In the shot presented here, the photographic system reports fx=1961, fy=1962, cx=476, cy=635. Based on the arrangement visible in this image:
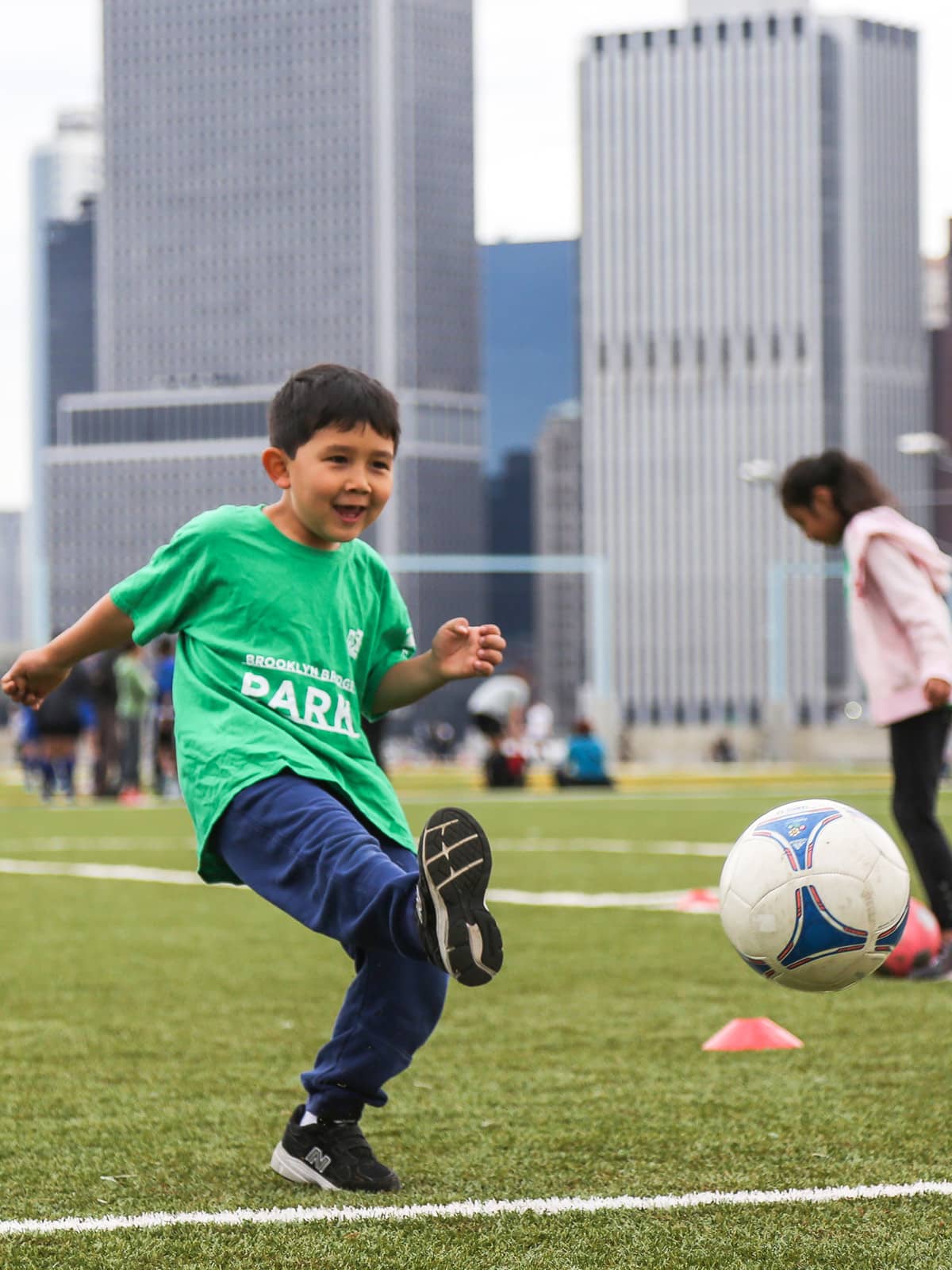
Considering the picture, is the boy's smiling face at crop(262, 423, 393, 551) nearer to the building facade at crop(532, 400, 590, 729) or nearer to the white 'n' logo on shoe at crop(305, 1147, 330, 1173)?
the white 'n' logo on shoe at crop(305, 1147, 330, 1173)

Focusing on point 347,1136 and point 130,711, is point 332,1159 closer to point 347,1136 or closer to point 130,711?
point 347,1136

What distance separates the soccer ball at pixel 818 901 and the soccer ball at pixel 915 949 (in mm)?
2808

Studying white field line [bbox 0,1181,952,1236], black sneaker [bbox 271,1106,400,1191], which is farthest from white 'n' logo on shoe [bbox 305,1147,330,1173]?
white field line [bbox 0,1181,952,1236]

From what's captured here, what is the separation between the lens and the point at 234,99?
157 metres

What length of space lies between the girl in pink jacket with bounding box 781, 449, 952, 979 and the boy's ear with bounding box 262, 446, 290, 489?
9.20 feet

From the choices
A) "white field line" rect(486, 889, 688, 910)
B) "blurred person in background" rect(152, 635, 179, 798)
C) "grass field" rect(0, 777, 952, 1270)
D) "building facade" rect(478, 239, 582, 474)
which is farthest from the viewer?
"building facade" rect(478, 239, 582, 474)

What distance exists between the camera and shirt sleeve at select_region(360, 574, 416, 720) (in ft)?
12.9

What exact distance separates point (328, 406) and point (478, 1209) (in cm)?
147

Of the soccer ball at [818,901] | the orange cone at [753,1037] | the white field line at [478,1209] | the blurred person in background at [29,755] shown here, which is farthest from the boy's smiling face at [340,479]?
the blurred person in background at [29,755]

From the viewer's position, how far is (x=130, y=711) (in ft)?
71.6

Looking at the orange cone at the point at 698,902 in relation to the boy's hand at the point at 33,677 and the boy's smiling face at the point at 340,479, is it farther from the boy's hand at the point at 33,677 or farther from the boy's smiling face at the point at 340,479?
the boy's smiling face at the point at 340,479

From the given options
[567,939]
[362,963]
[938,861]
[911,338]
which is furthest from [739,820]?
[911,338]

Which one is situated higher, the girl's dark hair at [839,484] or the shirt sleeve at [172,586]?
the girl's dark hair at [839,484]

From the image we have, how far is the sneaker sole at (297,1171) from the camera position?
3.58m
